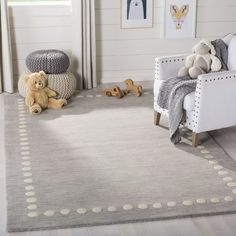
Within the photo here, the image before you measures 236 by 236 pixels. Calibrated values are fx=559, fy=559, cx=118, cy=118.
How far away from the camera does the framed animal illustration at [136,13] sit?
529 cm

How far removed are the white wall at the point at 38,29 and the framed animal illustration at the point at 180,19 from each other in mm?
938

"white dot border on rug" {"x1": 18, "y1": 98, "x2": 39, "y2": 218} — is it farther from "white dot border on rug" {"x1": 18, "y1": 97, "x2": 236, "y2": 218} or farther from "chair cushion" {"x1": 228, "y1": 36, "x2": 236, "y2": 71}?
"chair cushion" {"x1": 228, "y1": 36, "x2": 236, "y2": 71}

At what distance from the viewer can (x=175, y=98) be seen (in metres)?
4.05

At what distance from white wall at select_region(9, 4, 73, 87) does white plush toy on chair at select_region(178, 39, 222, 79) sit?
1.48 metres

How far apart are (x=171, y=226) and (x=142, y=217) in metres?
0.17

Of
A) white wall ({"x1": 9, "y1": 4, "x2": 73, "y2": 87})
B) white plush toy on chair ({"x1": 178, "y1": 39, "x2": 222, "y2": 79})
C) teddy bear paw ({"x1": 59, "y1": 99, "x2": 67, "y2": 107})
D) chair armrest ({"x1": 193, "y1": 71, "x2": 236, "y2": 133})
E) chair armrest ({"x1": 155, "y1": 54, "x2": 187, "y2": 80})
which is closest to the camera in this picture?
chair armrest ({"x1": 193, "y1": 71, "x2": 236, "y2": 133})

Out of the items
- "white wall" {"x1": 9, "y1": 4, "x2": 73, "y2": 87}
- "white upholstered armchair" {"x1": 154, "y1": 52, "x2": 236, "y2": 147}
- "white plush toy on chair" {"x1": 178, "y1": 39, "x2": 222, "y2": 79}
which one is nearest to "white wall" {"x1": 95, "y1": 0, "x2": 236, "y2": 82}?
"white wall" {"x1": 9, "y1": 4, "x2": 73, "y2": 87}

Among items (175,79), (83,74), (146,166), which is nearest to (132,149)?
(146,166)

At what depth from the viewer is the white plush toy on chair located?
4.28 meters

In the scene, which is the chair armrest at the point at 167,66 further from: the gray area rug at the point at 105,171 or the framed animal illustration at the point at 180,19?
the framed animal illustration at the point at 180,19

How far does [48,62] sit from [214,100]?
65.6 inches

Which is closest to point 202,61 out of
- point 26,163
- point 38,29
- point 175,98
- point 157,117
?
point 175,98

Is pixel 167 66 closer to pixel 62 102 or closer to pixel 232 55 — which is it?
pixel 232 55

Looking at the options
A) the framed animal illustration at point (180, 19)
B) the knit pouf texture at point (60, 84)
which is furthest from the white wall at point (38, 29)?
the framed animal illustration at point (180, 19)
